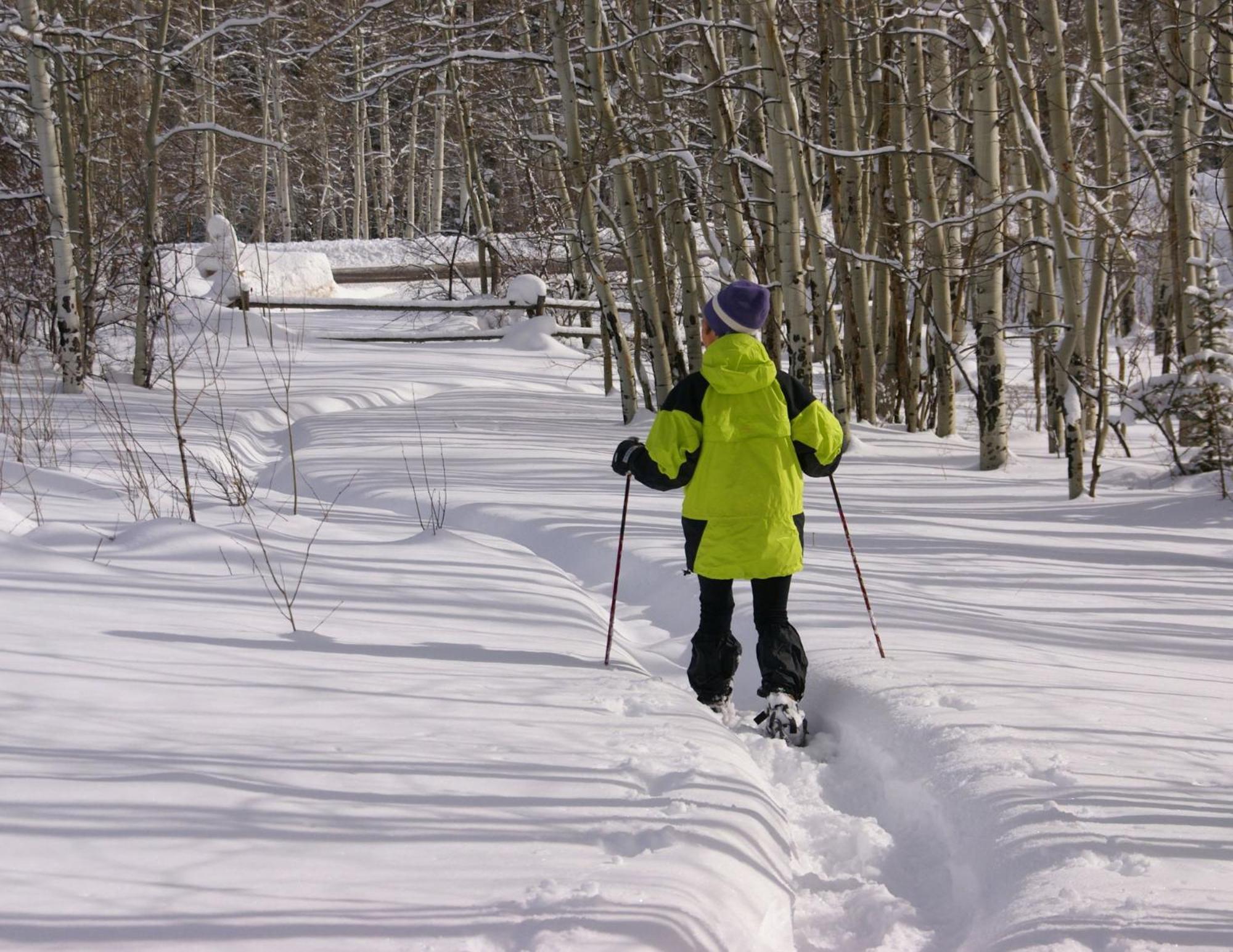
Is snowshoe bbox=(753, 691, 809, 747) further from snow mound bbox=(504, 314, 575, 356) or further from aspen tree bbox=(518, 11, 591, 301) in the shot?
snow mound bbox=(504, 314, 575, 356)

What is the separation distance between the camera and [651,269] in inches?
449

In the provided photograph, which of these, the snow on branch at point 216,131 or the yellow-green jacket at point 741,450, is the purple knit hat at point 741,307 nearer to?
the yellow-green jacket at point 741,450

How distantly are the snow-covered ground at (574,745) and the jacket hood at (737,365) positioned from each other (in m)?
1.20

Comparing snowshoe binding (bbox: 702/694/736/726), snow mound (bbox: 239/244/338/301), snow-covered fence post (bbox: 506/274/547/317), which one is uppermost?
snow mound (bbox: 239/244/338/301)

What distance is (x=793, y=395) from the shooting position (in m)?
4.19

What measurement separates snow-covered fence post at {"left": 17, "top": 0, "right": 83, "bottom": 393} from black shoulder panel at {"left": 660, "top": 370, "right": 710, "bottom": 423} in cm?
1013

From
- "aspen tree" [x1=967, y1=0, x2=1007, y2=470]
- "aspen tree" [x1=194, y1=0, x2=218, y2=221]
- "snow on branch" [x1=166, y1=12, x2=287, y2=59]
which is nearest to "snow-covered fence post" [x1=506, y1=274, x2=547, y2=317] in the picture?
"aspen tree" [x1=194, y1=0, x2=218, y2=221]

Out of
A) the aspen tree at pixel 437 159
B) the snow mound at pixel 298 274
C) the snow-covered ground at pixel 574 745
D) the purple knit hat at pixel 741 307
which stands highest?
the aspen tree at pixel 437 159

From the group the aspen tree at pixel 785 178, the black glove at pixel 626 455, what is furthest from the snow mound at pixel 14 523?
the aspen tree at pixel 785 178

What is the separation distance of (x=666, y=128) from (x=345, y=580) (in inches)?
251

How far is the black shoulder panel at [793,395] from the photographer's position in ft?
13.7

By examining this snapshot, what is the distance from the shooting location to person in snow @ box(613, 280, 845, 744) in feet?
13.3

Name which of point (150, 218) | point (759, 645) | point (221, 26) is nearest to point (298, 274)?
point (150, 218)

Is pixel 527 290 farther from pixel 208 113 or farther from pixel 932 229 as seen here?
pixel 932 229
